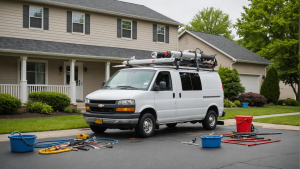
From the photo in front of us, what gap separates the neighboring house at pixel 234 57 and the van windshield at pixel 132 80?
17437 mm

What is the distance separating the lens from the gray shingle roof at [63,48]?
1662 cm

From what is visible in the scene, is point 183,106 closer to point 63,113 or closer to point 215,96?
point 215,96

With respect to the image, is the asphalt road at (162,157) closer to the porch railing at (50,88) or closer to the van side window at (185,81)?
the van side window at (185,81)

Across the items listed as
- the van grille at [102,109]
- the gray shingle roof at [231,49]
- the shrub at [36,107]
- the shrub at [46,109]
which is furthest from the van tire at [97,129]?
the gray shingle roof at [231,49]

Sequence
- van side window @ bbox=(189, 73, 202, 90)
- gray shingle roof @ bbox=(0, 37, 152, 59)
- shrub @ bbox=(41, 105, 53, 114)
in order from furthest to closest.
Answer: gray shingle roof @ bbox=(0, 37, 152, 59) < shrub @ bbox=(41, 105, 53, 114) < van side window @ bbox=(189, 73, 202, 90)

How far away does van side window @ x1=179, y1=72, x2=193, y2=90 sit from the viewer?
10.4m

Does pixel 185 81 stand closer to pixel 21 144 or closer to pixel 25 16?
pixel 21 144

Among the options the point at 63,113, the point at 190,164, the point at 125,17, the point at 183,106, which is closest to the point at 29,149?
the point at 190,164

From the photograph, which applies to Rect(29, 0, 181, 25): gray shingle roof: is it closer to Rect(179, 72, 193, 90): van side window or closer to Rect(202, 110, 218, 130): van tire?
Rect(179, 72, 193, 90): van side window

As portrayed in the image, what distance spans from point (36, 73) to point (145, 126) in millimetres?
11485

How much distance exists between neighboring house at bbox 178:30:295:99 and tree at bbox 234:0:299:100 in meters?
1.30

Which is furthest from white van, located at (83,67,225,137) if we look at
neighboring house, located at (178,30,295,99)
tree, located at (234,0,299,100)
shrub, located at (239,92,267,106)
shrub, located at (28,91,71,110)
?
tree, located at (234,0,299,100)

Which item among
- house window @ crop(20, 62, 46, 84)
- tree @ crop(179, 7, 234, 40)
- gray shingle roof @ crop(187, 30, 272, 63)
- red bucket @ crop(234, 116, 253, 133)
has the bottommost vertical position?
red bucket @ crop(234, 116, 253, 133)

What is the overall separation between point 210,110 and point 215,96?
58cm
